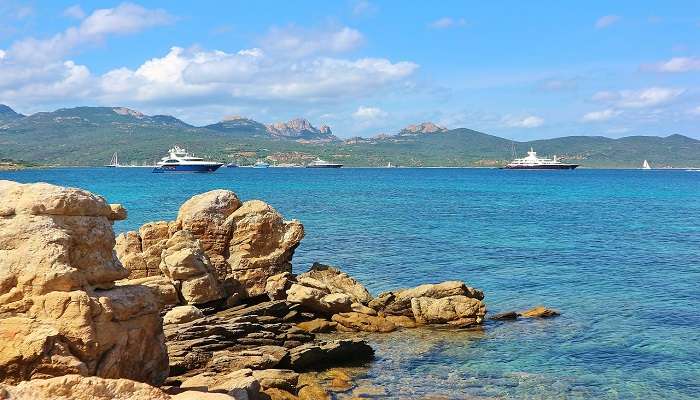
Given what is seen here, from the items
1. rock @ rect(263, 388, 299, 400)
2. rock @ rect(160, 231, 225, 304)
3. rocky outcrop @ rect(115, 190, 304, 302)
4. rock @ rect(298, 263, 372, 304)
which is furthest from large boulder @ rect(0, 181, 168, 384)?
rock @ rect(298, 263, 372, 304)

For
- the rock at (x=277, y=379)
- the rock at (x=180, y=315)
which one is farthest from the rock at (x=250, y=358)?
the rock at (x=180, y=315)

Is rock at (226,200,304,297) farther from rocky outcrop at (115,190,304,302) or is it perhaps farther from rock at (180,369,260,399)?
rock at (180,369,260,399)

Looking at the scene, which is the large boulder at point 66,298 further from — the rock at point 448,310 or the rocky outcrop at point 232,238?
the rock at point 448,310

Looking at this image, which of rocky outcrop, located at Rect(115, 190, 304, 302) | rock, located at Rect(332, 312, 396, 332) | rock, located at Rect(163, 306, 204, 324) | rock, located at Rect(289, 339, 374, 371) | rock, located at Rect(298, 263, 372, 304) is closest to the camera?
rock, located at Rect(289, 339, 374, 371)

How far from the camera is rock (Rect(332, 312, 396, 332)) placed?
1130 inches

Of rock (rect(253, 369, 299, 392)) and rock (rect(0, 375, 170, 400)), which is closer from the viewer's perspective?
rock (rect(0, 375, 170, 400))

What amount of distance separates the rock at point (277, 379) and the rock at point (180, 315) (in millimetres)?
4801

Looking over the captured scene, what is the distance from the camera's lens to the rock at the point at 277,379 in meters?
18.6

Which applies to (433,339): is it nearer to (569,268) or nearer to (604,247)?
(569,268)

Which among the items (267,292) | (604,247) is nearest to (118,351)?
(267,292)

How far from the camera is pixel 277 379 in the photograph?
18.9 m

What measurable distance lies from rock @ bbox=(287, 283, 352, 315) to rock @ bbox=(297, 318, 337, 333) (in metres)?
0.91

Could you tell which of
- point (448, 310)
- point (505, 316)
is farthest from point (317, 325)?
point (505, 316)

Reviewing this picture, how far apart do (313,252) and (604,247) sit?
80.6 feet
